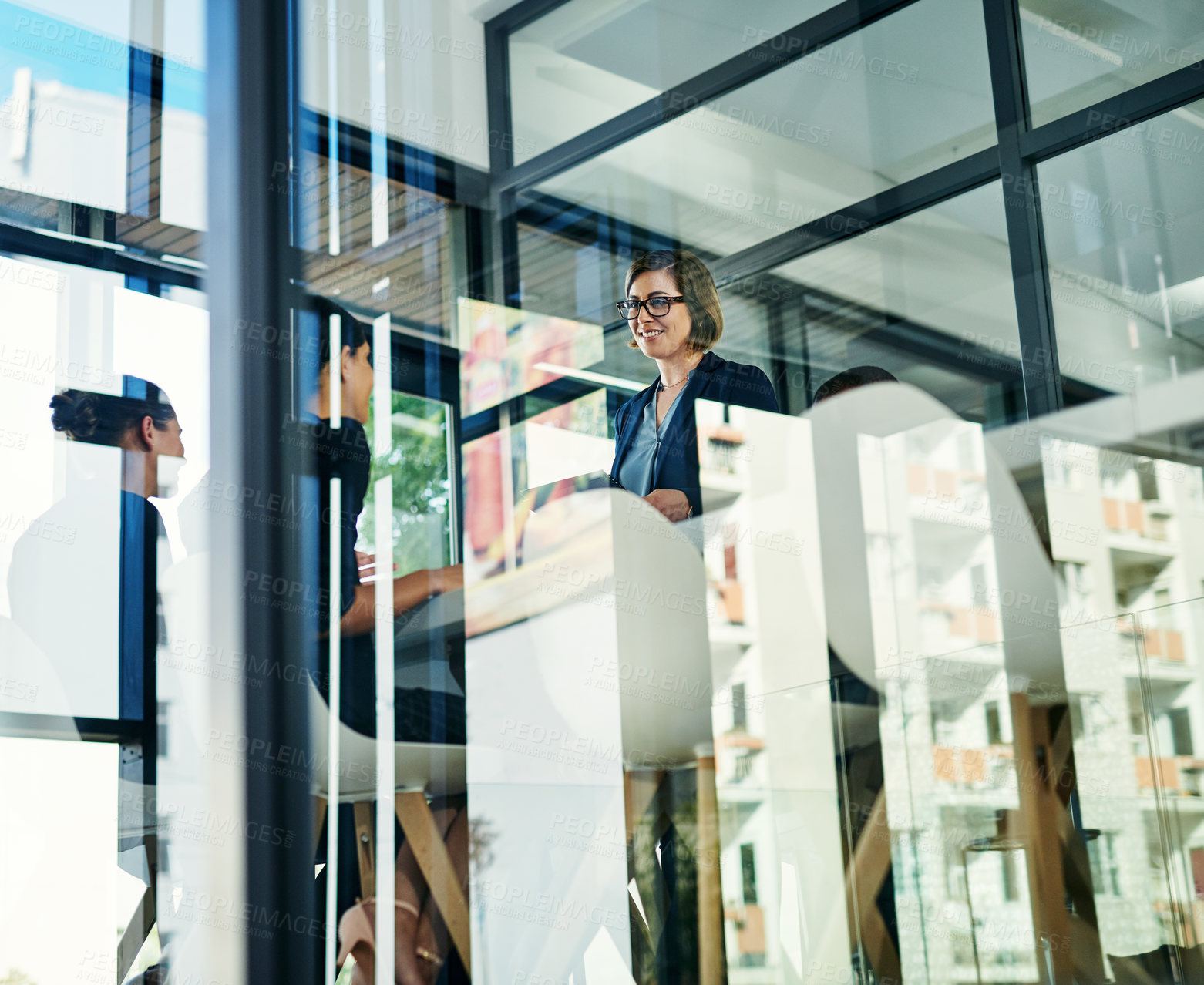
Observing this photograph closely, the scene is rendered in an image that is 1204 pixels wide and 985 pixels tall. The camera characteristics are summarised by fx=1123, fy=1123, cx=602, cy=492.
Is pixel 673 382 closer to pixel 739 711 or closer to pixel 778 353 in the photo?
pixel 778 353

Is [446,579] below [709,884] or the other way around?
the other way around

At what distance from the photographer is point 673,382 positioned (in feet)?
8.44

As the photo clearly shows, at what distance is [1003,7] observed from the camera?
7.83ft

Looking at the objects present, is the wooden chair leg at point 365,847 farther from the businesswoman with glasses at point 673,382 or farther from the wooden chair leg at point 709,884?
the businesswoman with glasses at point 673,382

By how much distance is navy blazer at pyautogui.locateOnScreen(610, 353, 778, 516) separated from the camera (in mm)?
2211

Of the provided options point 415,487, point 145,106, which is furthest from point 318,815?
point 145,106

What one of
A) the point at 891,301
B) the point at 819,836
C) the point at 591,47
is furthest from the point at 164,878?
the point at 591,47

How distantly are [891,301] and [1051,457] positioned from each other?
58cm

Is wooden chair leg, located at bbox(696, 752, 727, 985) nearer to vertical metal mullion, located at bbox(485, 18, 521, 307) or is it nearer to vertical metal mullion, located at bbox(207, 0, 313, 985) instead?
vertical metal mullion, located at bbox(207, 0, 313, 985)

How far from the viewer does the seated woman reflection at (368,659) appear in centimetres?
144

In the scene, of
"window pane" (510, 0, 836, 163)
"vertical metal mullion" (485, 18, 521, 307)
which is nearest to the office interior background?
"vertical metal mullion" (485, 18, 521, 307)

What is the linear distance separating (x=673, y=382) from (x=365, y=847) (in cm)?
141

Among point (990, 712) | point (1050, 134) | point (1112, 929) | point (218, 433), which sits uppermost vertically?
point (1050, 134)

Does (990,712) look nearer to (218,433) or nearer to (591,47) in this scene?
(218,433)
